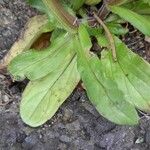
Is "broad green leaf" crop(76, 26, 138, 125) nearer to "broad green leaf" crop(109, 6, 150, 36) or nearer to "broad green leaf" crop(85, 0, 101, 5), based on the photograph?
"broad green leaf" crop(109, 6, 150, 36)

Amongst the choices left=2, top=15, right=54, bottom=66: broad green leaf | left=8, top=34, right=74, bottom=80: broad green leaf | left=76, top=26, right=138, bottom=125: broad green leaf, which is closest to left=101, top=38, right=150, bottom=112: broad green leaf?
left=76, top=26, right=138, bottom=125: broad green leaf

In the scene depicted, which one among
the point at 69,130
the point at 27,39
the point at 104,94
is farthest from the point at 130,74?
the point at 27,39

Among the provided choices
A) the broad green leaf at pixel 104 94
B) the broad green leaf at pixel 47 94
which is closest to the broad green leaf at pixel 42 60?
the broad green leaf at pixel 47 94

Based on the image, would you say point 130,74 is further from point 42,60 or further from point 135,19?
point 42,60

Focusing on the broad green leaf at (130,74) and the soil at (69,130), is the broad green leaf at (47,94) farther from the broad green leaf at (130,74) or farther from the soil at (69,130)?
the broad green leaf at (130,74)

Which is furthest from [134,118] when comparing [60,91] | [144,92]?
[60,91]
